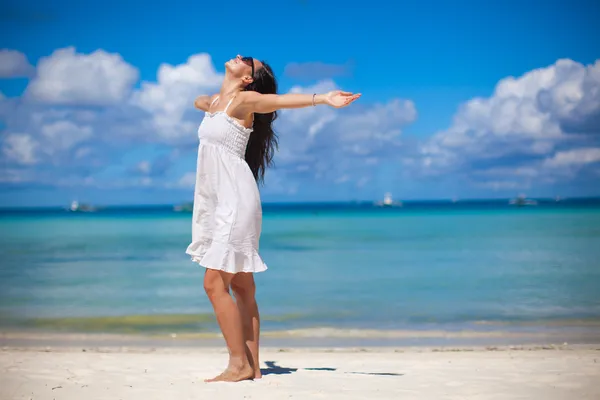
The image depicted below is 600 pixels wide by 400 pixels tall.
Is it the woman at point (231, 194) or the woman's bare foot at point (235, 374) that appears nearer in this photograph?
the woman at point (231, 194)

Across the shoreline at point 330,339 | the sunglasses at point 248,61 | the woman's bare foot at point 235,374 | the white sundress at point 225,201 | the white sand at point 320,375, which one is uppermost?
the sunglasses at point 248,61

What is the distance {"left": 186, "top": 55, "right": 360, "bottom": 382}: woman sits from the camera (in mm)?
3945

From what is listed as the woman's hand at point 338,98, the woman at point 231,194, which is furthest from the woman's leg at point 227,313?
the woman's hand at point 338,98

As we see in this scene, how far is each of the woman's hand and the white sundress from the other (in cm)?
59

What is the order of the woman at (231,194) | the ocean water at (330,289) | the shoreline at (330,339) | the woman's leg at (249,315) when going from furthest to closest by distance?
the ocean water at (330,289), the shoreline at (330,339), the woman's leg at (249,315), the woman at (231,194)

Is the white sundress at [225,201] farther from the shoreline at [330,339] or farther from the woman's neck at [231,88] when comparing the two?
the shoreline at [330,339]

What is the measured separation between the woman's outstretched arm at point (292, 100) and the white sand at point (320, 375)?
62.7 inches

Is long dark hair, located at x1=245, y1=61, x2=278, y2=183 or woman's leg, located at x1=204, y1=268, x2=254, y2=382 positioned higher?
long dark hair, located at x1=245, y1=61, x2=278, y2=183

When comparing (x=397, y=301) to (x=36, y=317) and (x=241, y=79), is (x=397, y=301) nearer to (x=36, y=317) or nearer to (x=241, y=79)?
(x=36, y=317)

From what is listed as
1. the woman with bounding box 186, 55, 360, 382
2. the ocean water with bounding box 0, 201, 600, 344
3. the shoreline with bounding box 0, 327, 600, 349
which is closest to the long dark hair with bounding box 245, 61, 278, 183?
the woman with bounding box 186, 55, 360, 382

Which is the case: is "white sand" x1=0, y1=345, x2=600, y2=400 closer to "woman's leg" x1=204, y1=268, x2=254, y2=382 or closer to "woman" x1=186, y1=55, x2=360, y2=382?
"woman's leg" x1=204, y1=268, x2=254, y2=382

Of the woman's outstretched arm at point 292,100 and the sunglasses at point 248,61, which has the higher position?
the sunglasses at point 248,61

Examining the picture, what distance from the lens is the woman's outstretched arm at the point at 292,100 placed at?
12.4 feet

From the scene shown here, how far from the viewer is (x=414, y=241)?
81.0ft
